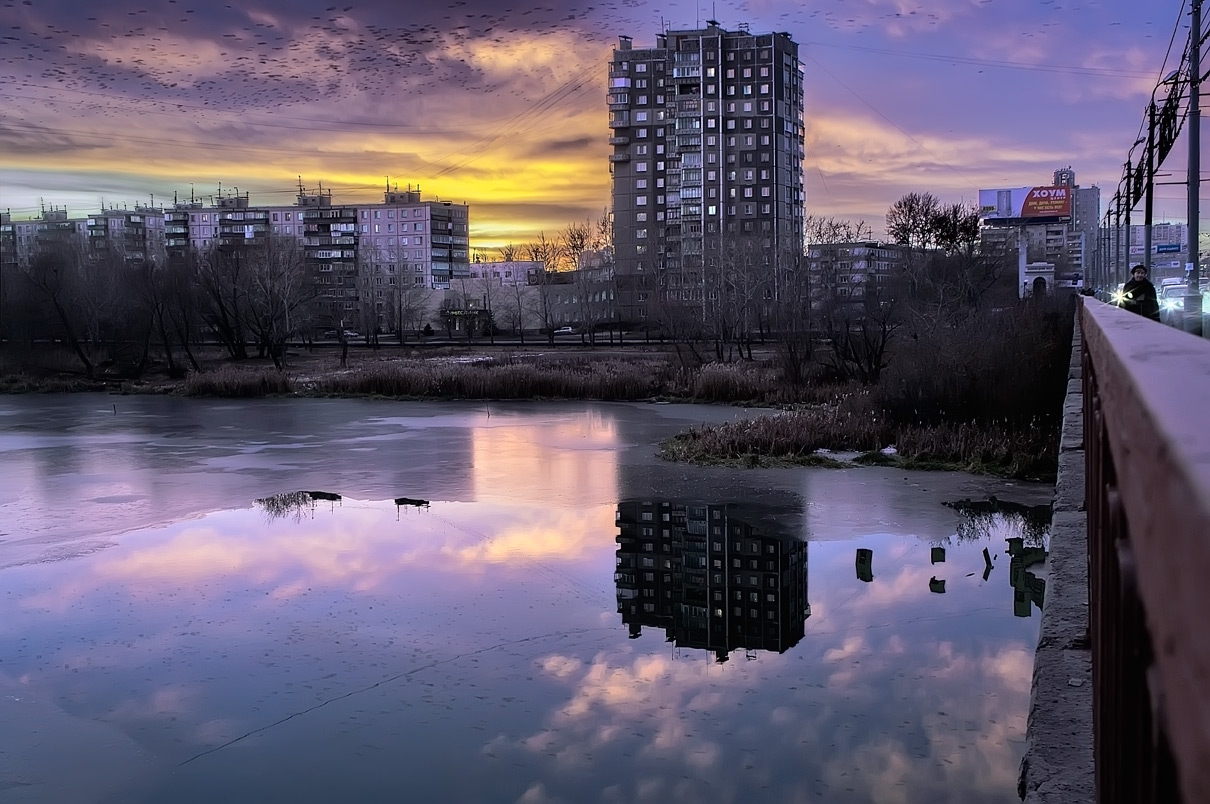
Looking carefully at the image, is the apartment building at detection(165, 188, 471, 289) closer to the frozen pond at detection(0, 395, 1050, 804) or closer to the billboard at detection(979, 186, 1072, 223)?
the billboard at detection(979, 186, 1072, 223)

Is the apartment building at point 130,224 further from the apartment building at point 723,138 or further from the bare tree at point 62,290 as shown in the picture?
the bare tree at point 62,290

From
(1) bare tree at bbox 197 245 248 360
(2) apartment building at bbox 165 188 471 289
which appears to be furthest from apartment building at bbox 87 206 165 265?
(1) bare tree at bbox 197 245 248 360

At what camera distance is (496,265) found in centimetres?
16350

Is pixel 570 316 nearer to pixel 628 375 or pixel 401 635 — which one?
pixel 628 375

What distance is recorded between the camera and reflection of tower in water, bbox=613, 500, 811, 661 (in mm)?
9008

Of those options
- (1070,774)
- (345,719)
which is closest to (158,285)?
(345,719)

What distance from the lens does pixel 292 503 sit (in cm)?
1472

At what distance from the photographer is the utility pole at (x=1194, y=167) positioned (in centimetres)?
1903

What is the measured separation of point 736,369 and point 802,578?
80.6 ft

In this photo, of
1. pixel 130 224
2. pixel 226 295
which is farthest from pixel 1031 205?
pixel 130 224

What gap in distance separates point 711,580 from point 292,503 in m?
6.69

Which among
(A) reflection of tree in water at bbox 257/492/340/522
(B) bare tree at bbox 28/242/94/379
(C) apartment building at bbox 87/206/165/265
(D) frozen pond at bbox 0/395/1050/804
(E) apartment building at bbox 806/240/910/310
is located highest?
(C) apartment building at bbox 87/206/165/265

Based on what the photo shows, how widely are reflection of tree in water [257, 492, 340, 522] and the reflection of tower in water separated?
413 centimetres

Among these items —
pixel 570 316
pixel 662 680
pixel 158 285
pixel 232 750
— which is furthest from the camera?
pixel 570 316
